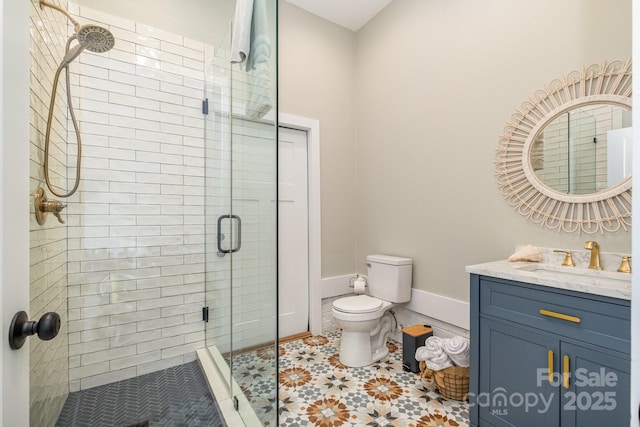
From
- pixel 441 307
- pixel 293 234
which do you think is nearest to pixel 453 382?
pixel 441 307

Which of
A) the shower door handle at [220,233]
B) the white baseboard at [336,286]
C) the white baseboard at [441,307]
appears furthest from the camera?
the white baseboard at [336,286]

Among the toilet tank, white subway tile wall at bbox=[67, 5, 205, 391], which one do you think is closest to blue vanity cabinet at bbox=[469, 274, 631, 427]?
the toilet tank

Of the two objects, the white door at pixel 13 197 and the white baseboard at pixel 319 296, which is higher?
the white door at pixel 13 197

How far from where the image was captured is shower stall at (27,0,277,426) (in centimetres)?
133

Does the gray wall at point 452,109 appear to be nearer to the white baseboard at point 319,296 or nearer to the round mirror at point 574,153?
the round mirror at point 574,153

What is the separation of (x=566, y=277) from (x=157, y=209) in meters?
2.34

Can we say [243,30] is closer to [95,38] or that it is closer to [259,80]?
[259,80]

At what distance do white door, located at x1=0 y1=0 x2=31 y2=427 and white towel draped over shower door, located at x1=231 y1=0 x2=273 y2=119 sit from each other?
0.76m

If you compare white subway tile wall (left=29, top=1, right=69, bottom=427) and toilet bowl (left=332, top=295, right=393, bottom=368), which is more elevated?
white subway tile wall (left=29, top=1, right=69, bottom=427)

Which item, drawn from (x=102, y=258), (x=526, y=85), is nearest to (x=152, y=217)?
(x=102, y=258)

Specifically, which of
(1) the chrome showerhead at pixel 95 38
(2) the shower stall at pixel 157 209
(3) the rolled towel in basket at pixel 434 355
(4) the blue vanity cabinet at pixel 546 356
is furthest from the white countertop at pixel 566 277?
(1) the chrome showerhead at pixel 95 38

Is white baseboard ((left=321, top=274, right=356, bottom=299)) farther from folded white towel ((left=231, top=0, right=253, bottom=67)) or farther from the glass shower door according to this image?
folded white towel ((left=231, top=0, right=253, bottom=67))

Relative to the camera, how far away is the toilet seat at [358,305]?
2.13 metres

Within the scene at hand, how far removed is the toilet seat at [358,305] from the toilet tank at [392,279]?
0.36 feet
